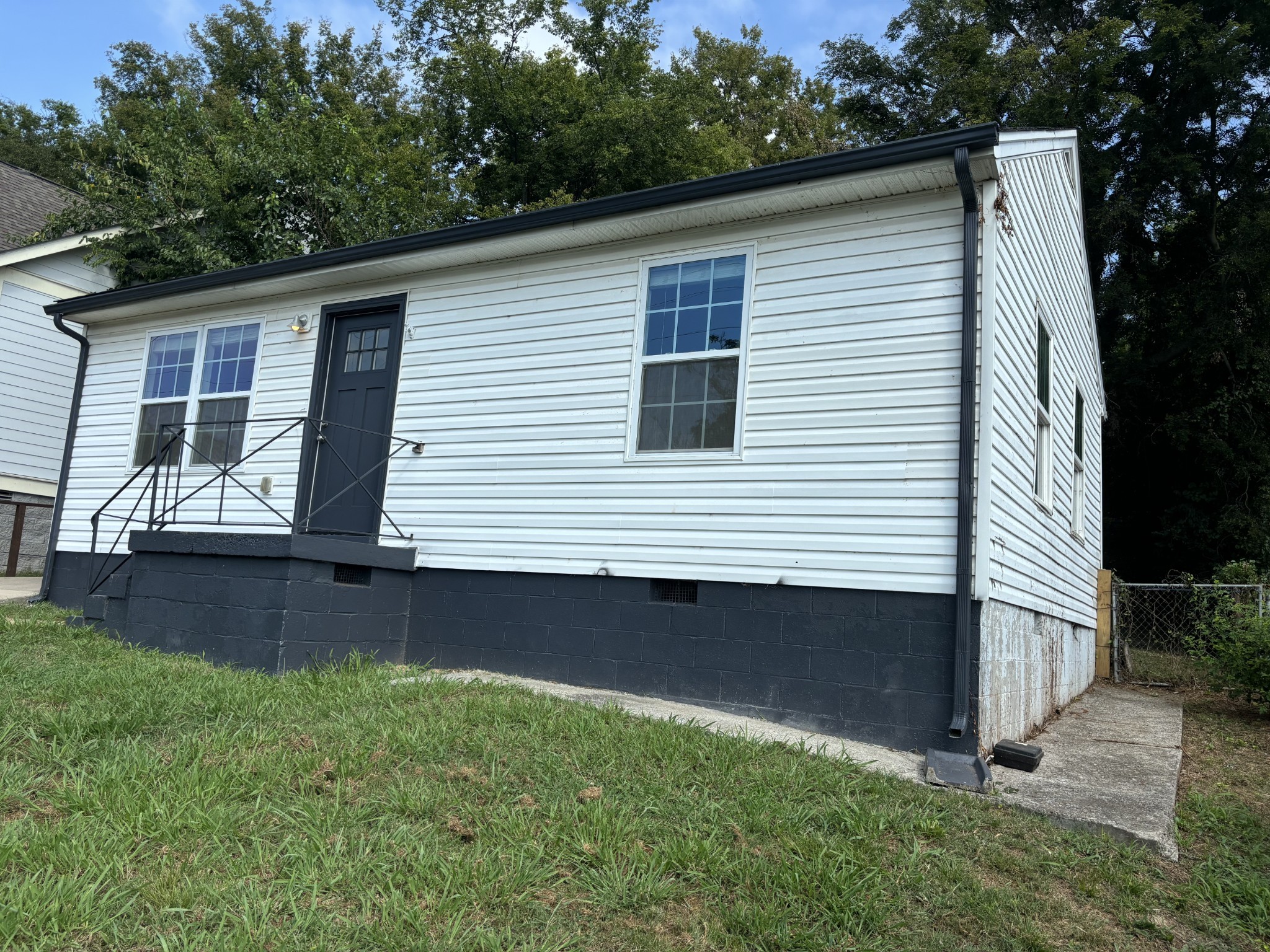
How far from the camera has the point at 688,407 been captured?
6.56 metres

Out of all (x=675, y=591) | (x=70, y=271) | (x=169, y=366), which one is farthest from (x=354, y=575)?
(x=70, y=271)

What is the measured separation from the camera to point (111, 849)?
329cm

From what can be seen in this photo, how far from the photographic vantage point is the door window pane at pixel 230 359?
8.97 meters

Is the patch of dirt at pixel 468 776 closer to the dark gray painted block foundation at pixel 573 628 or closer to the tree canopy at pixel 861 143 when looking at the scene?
the dark gray painted block foundation at pixel 573 628

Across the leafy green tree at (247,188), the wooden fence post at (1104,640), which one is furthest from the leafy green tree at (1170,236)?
the leafy green tree at (247,188)

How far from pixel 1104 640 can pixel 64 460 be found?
12570 millimetres

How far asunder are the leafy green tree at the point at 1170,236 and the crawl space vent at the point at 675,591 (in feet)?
49.8

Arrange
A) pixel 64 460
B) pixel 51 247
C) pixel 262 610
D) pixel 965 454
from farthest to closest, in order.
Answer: pixel 51 247
pixel 64 460
pixel 262 610
pixel 965 454

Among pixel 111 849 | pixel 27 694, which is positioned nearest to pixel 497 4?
pixel 27 694

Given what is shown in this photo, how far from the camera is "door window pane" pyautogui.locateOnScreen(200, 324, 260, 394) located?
8969mm

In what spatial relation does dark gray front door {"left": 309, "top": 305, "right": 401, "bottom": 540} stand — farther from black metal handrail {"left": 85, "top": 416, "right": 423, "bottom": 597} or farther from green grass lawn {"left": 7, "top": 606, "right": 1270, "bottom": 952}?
green grass lawn {"left": 7, "top": 606, "right": 1270, "bottom": 952}

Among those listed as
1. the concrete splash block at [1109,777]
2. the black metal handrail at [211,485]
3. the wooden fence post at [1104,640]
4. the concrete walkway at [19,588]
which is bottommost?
the concrete splash block at [1109,777]

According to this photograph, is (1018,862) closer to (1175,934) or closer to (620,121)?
(1175,934)

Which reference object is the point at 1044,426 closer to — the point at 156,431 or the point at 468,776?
the point at 468,776
